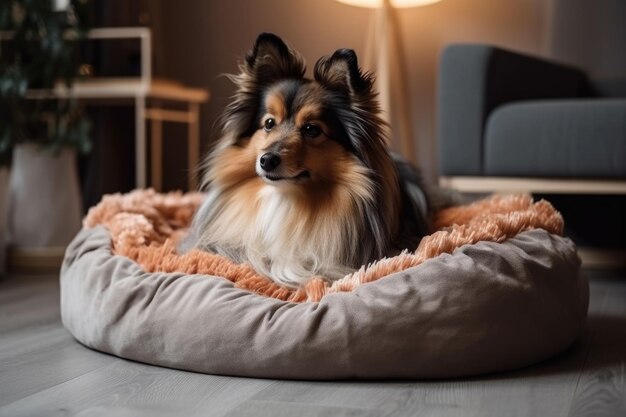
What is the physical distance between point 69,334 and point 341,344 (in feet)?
3.08

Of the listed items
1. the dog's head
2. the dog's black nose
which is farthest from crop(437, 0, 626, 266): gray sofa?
the dog's black nose

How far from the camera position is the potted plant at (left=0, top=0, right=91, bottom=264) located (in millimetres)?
3463

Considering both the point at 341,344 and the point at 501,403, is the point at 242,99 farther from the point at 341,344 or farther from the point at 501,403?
the point at 501,403

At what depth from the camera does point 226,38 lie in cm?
486

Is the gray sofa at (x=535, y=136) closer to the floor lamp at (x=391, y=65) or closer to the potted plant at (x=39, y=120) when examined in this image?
the floor lamp at (x=391, y=65)

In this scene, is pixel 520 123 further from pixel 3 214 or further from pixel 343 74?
pixel 3 214

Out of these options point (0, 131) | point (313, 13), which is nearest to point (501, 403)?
point (0, 131)

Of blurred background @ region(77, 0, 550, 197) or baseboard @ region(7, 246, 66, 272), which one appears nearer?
baseboard @ region(7, 246, 66, 272)

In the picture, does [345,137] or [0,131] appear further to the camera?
[0,131]

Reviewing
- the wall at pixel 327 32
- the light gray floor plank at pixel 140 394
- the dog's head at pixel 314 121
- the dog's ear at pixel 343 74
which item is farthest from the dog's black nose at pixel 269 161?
the wall at pixel 327 32

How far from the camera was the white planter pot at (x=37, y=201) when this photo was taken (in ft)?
11.6

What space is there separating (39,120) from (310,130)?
2021mm

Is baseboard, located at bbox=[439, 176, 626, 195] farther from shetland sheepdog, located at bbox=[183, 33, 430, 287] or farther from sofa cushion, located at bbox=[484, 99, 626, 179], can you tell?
shetland sheepdog, located at bbox=[183, 33, 430, 287]

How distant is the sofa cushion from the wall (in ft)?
4.15
